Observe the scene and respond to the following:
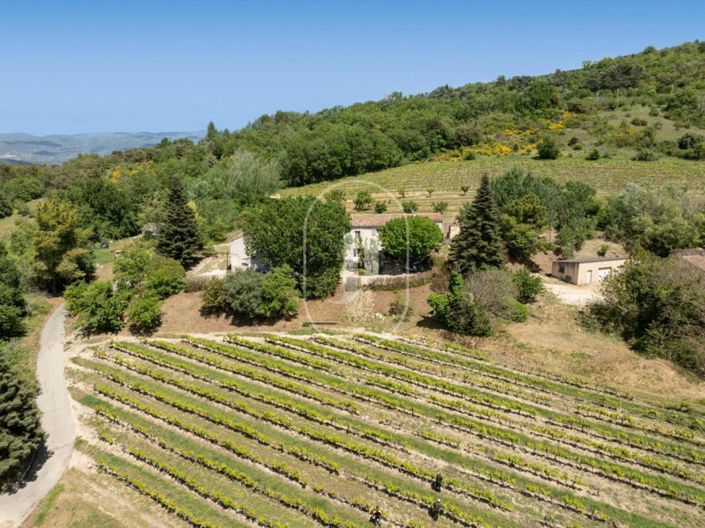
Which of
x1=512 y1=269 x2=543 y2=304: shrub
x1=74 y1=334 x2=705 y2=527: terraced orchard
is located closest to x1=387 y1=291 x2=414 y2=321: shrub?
x1=74 y1=334 x2=705 y2=527: terraced orchard

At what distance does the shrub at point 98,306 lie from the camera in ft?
107

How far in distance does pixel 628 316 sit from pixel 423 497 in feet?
68.7

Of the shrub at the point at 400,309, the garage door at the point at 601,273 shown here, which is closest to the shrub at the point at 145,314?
the shrub at the point at 400,309

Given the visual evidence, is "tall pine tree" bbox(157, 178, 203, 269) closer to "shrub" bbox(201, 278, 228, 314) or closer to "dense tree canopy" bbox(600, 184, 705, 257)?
"shrub" bbox(201, 278, 228, 314)

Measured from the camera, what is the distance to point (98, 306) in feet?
107

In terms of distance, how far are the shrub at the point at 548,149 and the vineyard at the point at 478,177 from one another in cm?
180

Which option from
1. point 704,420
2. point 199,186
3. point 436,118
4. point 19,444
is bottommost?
point 704,420

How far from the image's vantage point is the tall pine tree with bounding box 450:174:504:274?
3759 centimetres

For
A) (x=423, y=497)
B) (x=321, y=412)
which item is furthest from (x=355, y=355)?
(x=423, y=497)

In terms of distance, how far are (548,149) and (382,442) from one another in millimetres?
72802

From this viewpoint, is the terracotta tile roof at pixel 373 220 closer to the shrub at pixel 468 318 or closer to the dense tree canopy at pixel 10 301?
the shrub at pixel 468 318

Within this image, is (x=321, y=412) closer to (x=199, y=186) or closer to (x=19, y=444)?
(x=19, y=444)

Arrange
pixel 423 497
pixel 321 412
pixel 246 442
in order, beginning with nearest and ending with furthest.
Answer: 1. pixel 423 497
2. pixel 246 442
3. pixel 321 412

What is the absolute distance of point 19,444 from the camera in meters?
18.7
